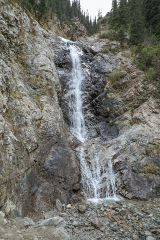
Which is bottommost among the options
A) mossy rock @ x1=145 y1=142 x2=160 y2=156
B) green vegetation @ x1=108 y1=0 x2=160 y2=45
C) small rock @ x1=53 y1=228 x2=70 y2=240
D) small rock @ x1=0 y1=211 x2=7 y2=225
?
small rock @ x1=53 y1=228 x2=70 y2=240

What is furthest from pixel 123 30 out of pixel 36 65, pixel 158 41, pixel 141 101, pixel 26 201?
pixel 26 201

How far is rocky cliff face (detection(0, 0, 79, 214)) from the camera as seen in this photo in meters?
16.3

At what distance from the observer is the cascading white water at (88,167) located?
21.6 meters

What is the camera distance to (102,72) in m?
32.9

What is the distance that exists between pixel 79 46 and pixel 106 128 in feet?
48.2

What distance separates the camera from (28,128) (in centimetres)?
1878

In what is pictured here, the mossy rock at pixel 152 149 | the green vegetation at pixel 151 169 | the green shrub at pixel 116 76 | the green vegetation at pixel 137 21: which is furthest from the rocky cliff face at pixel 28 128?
the green vegetation at pixel 137 21

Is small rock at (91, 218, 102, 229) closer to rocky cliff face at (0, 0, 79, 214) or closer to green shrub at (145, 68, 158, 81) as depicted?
rocky cliff face at (0, 0, 79, 214)

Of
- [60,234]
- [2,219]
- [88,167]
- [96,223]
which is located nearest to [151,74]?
[88,167]

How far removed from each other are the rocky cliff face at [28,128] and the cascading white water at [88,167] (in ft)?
4.04

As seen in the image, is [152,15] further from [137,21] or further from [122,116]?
[122,116]

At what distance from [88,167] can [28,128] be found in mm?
6261

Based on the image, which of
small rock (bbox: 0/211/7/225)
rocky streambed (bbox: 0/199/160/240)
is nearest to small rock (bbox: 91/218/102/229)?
rocky streambed (bbox: 0/199/160/240)

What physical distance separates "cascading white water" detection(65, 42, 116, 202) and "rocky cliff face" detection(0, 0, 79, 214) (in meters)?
1.23
